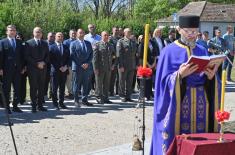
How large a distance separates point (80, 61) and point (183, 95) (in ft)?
24.6

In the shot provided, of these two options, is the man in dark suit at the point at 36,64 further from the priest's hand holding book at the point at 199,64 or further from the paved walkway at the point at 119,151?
the priest's hand holding book at the point at 199,64

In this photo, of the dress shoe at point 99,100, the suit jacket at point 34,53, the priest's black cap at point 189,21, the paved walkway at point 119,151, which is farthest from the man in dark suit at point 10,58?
the priest's black cap at point 189,21

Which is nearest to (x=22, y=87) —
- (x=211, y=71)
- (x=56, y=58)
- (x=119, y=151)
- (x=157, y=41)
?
(x=56, y=58)

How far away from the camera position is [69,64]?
42.4ft

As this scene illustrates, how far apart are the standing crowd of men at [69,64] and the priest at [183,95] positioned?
614cm

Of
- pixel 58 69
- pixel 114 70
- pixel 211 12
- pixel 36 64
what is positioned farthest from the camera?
pixel 211 12

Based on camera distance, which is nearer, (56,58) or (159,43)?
(56,58)

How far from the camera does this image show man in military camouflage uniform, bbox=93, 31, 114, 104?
43.8 feet

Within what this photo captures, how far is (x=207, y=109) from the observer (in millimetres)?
5664

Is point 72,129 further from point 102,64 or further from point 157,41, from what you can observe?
point 157,41

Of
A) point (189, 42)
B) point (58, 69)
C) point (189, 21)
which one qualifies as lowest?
point (58, 69)

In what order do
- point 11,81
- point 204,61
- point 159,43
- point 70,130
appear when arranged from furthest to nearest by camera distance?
1. point 159,43
2. point 11,81
3. point 70,130
4. point 204,61

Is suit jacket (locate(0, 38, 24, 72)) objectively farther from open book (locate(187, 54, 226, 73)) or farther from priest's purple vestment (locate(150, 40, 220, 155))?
open book (locate(187, 54, 226, 73))

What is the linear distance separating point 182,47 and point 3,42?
6802 millimetres
